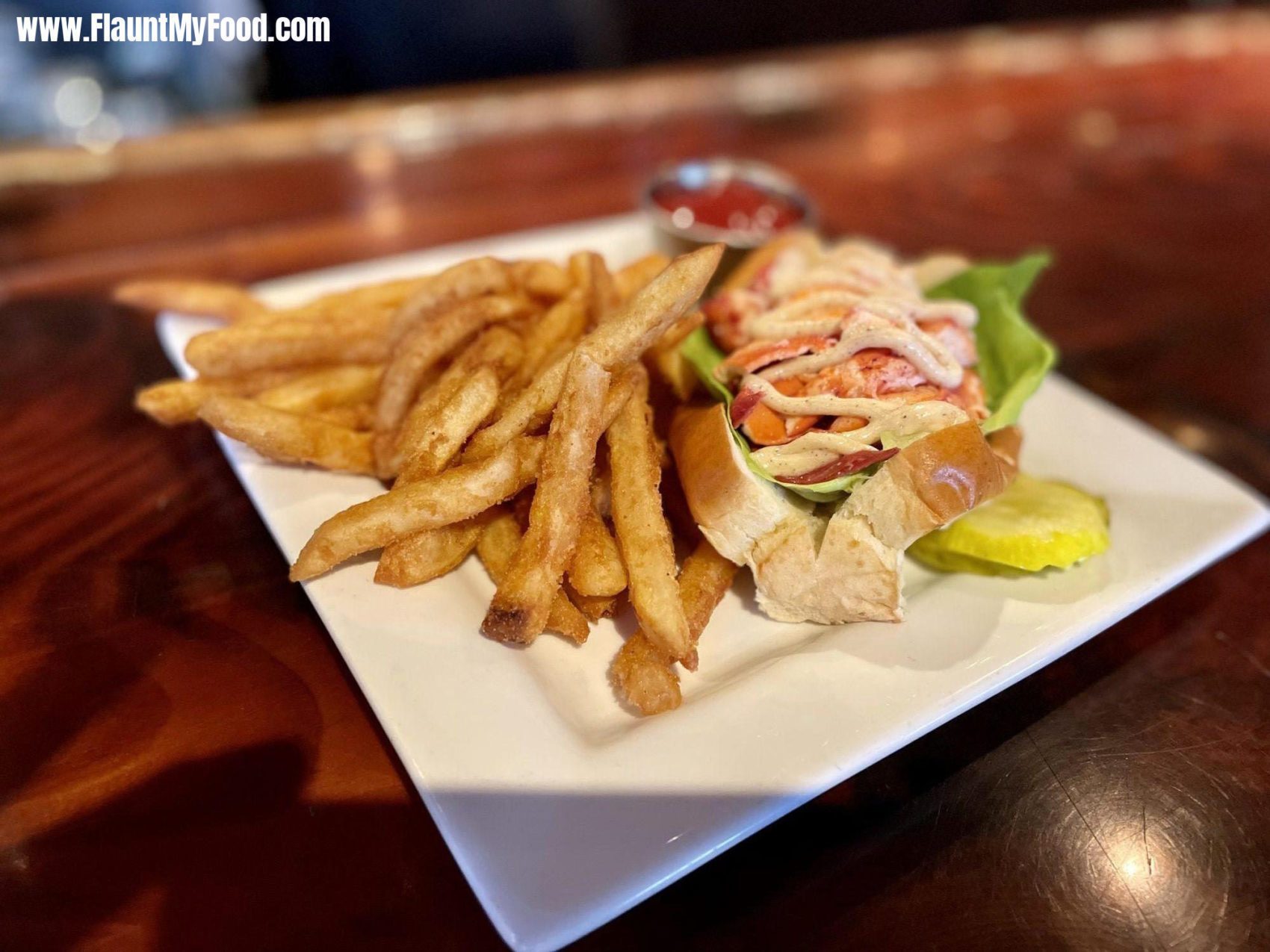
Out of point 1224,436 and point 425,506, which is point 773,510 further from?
point 1224,436

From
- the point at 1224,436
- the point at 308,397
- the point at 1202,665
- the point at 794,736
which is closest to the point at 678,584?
the point at 794,736

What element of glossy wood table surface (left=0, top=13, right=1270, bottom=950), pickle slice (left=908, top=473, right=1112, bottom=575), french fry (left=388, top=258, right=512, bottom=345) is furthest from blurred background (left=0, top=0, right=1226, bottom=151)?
pickle slice (left=908, top=473, right=1112, bottom=575)

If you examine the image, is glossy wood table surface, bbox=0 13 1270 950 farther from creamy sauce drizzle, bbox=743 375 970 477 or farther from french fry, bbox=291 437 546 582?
creamy sauce drizzle, bbox=743 375 970 477

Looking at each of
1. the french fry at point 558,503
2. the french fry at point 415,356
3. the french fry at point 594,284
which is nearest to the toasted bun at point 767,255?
the french fry at point 594,284

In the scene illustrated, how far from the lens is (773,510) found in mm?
1729

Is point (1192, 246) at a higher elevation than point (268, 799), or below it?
higher

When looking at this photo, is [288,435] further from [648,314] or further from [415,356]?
[648,314]

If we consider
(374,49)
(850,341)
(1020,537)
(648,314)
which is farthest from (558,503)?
(374,49)

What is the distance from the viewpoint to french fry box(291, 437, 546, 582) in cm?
159

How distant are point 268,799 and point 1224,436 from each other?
293 cm

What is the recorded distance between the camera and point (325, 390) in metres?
2.01

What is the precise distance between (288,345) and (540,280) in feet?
2.03

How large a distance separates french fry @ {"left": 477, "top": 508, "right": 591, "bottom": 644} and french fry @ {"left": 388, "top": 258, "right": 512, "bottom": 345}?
1.60 ft

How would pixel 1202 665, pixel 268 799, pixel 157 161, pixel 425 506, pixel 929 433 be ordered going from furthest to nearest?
pixel 157 161
pixel 1202 665
pixel 929 433
pixel 425 506
pixel 268 799
